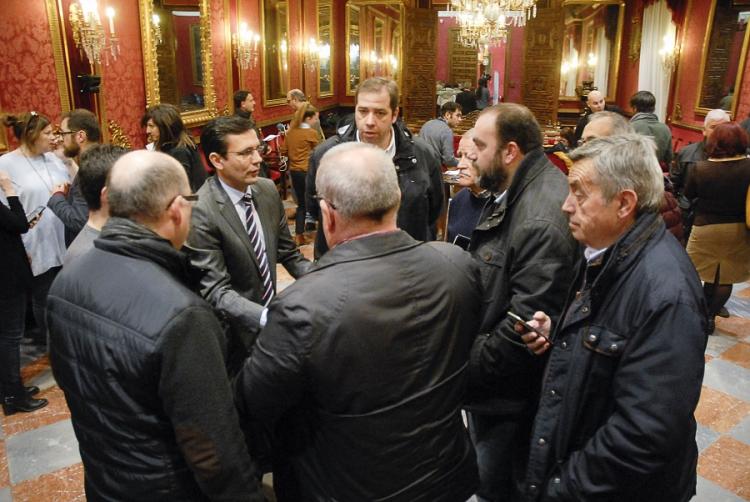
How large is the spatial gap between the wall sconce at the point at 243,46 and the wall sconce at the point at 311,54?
258 cm

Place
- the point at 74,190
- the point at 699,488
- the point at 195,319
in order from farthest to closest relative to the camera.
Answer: the point at 74,190 < the point at 699,488 < the point at 195,319

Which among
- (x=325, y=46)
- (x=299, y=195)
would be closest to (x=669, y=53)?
(x=325, y=46)

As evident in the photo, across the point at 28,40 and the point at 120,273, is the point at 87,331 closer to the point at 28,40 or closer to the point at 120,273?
the point at 120,273

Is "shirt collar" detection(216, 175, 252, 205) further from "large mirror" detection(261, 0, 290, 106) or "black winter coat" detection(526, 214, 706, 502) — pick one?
"large mirror" detection(261, 0, 290, 106)

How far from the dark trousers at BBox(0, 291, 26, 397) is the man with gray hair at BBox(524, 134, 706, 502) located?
290cm

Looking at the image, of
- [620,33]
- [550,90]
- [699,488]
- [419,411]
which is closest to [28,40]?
[419,411]

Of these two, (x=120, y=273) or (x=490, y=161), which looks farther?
(x=490, y=161)

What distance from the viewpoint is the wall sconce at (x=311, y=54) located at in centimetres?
1064

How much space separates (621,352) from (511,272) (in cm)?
47

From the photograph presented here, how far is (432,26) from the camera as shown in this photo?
11.4 m

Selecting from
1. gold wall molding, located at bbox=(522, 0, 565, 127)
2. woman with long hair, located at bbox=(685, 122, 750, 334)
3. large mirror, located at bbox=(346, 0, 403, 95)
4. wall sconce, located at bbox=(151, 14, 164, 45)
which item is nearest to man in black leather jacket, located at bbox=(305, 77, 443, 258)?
woman with long hair, located at bbox=(685, 122, 750, 334)

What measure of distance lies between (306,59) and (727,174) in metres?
8.30

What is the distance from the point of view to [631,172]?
1.47 m

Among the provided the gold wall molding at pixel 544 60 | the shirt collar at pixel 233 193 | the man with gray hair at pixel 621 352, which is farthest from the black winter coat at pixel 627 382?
the gold wall molding at pixel 544 60
